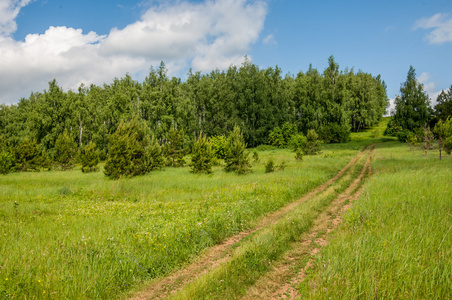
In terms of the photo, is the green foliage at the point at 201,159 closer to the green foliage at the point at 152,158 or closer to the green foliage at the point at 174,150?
the green foliage at the point at 152,158

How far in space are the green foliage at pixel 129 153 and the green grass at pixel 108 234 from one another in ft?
23.9

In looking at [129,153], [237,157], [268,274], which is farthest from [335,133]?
[268,274]

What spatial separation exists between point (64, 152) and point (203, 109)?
37.4m

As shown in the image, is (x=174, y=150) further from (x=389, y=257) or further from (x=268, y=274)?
(x=389, y=257)

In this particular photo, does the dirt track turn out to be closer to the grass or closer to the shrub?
the grass

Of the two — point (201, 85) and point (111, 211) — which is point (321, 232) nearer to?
point (111, 211)

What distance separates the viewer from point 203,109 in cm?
6700

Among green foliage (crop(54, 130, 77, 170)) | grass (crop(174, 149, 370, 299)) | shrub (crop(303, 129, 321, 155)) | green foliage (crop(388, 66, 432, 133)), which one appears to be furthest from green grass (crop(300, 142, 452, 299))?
green foliage (crop(388, 66, 432, 133))

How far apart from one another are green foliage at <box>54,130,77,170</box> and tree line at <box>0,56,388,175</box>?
14800 mm

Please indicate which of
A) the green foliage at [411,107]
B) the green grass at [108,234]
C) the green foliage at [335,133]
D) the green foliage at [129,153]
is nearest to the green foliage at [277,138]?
the green foliage at [335,133]

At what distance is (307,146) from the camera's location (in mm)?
41375

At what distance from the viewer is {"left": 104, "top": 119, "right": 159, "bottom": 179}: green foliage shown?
22.9 metres

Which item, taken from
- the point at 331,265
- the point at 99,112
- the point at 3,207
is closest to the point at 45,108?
the point at 99,112

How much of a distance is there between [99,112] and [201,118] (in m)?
25.9
